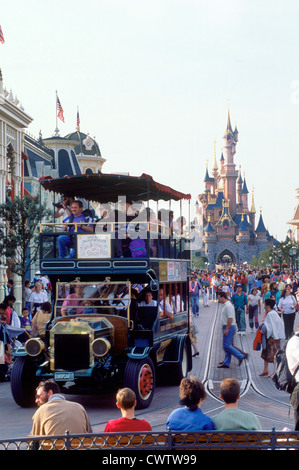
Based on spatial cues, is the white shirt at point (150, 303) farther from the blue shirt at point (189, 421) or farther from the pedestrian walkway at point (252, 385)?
Result: the blue shirt at point (189, 421)

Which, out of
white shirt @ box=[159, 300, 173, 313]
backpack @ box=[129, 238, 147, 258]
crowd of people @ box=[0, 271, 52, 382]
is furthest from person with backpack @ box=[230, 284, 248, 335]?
backpack @ box=[129, 238, 147, 258]

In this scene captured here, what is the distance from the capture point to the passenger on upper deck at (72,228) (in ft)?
41.1

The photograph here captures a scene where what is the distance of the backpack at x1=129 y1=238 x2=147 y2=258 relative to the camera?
12203 millimetres

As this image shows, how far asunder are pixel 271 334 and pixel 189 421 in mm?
7973

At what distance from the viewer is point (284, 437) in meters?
5.32

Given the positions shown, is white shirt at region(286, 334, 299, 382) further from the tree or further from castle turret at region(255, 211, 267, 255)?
castle turret at region(255, 211, 267, 255)

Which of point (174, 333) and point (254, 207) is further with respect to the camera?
point (254, 207)

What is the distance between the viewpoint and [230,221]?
16838cm

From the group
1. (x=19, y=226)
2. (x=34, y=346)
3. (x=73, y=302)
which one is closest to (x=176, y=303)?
(x=73, y=302)

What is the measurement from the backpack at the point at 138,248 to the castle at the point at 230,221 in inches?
5835

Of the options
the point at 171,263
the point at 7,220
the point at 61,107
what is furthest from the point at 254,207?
the point at 171,263
